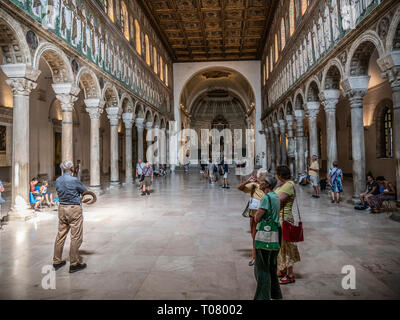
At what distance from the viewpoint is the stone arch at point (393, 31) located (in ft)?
22.5

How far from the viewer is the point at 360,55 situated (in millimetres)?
9266

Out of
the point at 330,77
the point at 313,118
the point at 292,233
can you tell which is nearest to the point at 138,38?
the point at 313,118

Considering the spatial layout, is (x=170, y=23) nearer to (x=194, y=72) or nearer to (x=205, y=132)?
(x=194, y=72)

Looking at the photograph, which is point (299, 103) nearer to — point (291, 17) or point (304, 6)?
point (304, 6)

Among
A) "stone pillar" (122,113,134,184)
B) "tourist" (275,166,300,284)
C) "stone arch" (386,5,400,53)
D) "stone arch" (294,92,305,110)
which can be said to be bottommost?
"tourist" (275,166,300,284)

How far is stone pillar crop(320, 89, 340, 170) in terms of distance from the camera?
453 inches

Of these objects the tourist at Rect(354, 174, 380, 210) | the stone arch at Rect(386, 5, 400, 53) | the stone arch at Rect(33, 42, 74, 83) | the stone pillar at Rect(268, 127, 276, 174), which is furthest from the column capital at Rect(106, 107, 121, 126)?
the stone pillar at Rect(268, 127, 276, 174)

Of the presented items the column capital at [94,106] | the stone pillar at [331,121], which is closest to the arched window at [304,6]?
the stone pillar at [331,121]

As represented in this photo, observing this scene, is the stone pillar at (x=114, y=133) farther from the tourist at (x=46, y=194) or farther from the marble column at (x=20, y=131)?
the marble column at (x=20, y=131)

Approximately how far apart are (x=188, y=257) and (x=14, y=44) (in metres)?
7.51

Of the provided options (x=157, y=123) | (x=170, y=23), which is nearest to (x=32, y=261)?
(x=157, y=123)

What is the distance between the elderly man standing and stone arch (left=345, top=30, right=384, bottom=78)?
866 cm

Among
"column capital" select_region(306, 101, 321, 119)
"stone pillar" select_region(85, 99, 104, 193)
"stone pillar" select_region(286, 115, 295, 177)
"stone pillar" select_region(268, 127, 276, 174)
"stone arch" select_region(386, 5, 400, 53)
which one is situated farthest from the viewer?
"stone pillar" select_region(268, 127, 276, 174)

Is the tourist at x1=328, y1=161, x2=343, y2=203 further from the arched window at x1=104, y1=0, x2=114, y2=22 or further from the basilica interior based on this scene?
the arched window at x1=104, y1=0, x2=114, y2=22
